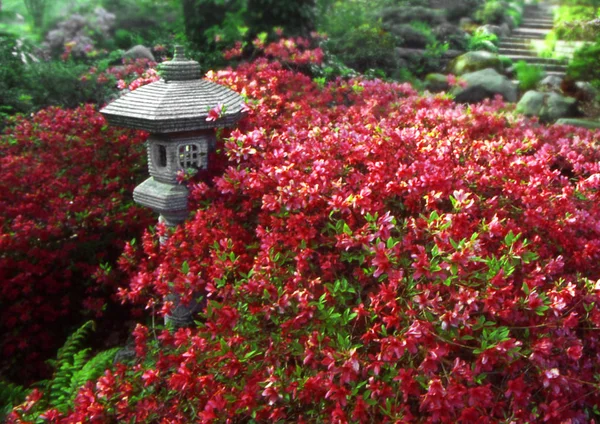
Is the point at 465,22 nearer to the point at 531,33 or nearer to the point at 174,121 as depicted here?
the point at 531,33

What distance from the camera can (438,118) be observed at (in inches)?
161

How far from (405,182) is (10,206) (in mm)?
3113

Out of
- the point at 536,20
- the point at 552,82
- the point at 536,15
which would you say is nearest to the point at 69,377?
the point at 552,82

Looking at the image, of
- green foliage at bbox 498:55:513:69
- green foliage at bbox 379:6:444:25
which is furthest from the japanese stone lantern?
green foliage at bbox 379:6:444:25

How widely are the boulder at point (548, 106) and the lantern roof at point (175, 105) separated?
19.9ft

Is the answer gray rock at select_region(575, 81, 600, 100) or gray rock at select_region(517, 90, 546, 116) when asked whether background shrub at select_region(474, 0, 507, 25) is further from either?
gray rock at select_region(517, 90, 546, 116)

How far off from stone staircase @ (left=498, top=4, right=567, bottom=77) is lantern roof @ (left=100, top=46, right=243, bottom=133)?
819 centimetres

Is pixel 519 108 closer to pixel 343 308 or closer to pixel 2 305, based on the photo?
pixel 343 308

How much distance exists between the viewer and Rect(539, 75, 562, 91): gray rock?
886 cm

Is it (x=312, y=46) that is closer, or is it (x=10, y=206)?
(x=10, y=206)

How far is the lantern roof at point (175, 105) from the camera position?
9.63ft

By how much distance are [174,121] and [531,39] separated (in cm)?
1080

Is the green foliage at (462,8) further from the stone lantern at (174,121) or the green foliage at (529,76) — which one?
the stone lantern at (174,121)

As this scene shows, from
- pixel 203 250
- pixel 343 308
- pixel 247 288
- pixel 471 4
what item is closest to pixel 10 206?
pixel 203 250
